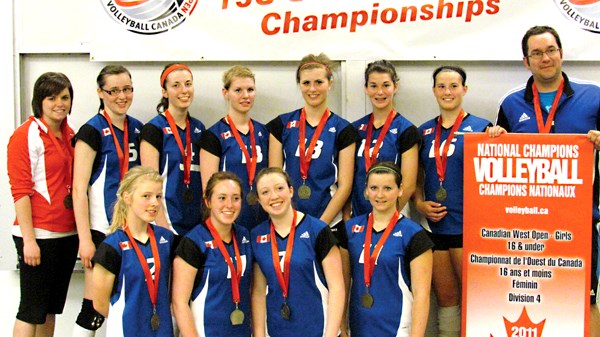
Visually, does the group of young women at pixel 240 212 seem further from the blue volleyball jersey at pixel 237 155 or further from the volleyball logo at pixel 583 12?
the volleyball logo at pixel 583 12

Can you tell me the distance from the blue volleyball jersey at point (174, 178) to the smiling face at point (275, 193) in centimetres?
70

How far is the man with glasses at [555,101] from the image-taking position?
11.8ft

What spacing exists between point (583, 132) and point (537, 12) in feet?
3.22

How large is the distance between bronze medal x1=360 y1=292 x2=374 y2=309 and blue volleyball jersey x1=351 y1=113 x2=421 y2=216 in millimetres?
633

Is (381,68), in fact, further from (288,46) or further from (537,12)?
(537,12)

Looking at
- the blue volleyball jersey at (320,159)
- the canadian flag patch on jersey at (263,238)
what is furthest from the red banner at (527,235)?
the canadian flag patch on jersey at (263,238)

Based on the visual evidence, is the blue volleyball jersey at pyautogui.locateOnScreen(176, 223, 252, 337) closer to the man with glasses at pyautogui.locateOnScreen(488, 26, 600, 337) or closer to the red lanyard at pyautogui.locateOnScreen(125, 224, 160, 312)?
the red lanyard at pyautogui.locateOnScreen(125, 224, 160, 312)

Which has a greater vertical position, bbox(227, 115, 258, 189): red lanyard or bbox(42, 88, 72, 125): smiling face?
bbox(42, 88, 72, 125): smiling face

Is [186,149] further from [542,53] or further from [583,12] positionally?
[583,12]

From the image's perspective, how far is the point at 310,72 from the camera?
3793 mm

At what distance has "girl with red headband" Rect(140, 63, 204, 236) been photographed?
3.74 meters

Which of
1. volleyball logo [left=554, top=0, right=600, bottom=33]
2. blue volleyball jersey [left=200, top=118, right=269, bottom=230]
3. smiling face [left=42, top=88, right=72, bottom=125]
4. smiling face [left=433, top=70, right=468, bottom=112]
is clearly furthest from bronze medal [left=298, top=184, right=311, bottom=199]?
volleyball logo [left=554, top=0, right=600, bottom=33]

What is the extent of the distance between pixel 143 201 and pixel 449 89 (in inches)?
74.3

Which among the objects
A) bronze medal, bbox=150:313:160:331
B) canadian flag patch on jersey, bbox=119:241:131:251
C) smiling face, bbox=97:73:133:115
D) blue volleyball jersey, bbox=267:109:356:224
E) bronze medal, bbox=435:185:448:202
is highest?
smiling face, bbox=97:73:133:115
